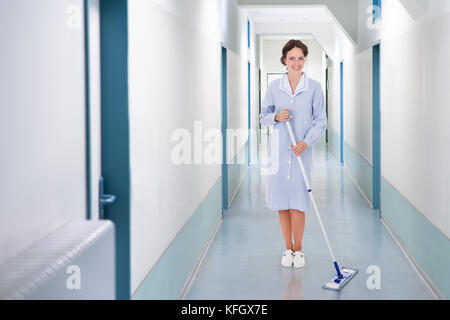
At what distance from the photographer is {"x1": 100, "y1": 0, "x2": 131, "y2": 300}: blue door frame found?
8.81ft

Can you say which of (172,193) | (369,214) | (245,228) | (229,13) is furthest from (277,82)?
(229,13)

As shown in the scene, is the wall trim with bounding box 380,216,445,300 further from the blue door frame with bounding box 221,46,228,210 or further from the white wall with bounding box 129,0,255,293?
the blue door frame with bounding box 221,46,228,210

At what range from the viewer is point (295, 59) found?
4871mm

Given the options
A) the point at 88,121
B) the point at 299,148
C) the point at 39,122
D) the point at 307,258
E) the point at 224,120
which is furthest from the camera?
the point at 224,120

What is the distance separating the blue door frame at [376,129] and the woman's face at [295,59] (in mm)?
3095

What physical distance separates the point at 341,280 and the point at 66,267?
3.27 m

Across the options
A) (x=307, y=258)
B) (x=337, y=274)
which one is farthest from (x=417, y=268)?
(x=307, y=258)

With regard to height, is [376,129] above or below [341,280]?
above

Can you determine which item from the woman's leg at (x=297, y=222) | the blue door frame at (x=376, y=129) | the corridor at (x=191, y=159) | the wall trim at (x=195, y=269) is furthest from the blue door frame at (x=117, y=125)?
the blue door frame at (x=376, y=129)

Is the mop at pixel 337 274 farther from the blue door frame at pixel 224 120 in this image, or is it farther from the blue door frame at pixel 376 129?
the blue door frame at pixel 376 129

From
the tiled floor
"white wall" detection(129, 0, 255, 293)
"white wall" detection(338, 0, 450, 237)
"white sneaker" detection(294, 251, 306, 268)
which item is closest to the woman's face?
"white wall" detection(129, 0, 255, 293)

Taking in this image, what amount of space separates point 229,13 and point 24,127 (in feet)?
22.2

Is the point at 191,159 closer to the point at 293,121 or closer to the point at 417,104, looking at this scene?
the point at 293,121

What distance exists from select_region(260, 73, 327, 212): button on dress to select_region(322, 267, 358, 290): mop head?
23.6 inches
